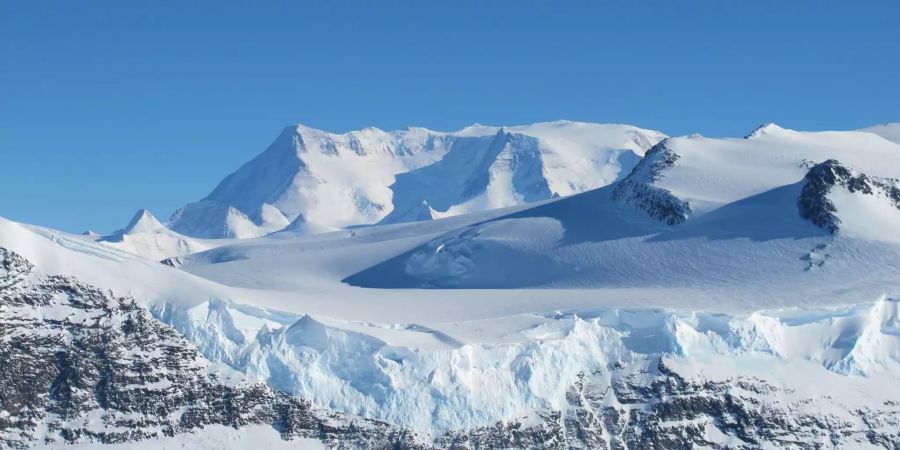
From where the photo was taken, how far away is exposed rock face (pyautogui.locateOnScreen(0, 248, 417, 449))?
148m

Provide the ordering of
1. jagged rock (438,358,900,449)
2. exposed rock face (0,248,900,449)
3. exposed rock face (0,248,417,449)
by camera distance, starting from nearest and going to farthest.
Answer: exposed rock face (0,248,417,449), exposed rock face (0,248,900,449), jagged rock (438,358,900,449)

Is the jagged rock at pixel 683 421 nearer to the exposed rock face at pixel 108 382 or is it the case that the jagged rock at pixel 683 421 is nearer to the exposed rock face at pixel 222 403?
the exposed rock face at pixel 222 403

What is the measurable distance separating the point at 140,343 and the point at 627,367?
58.9 m

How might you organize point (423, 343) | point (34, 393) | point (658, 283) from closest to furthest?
point (34, 393)
point (423, 343)
point (658, 283)

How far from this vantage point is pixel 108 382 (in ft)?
495

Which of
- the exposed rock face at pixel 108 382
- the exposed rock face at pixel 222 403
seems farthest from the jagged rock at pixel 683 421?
the exposed rock face at pixel 108 382

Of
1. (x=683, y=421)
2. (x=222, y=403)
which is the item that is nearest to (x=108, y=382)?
(x=222, y=403)

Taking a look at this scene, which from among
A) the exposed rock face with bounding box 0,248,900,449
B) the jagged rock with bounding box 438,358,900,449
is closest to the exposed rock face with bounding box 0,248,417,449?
the exposed rock face with bounding box 0,248,900,449

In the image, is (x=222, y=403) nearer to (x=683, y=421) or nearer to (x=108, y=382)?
(x=108, y=382)

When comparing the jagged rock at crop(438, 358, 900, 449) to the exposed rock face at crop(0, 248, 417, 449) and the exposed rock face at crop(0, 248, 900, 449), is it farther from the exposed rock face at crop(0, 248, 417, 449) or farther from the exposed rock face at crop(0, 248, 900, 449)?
the exposed rock face at crop(0, 248, 417, 449)

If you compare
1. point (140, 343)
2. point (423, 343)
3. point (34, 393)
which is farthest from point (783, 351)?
point (34, 393)

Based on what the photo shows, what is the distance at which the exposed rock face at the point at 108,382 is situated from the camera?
487 ft

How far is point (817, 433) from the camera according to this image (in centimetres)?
15662

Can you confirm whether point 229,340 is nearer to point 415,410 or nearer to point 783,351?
point 415,410
